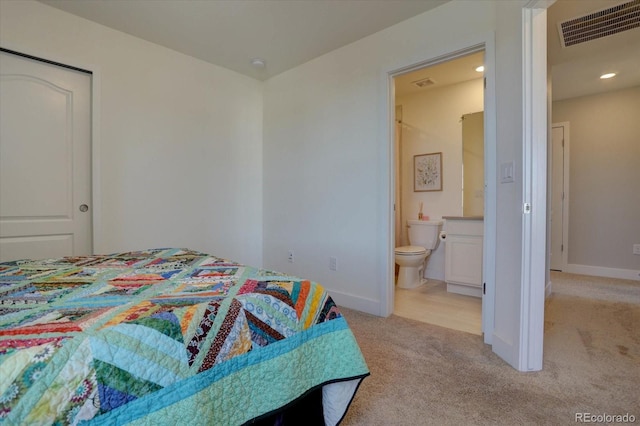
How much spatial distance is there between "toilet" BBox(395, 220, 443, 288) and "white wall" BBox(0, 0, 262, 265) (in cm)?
164

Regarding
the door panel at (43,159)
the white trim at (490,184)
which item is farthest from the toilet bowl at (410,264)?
the door panel at (43,159)

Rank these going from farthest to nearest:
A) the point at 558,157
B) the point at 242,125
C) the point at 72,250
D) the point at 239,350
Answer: the point at 558,157 < the point at 242,125 < the point at 72,250 < the point at 239,350

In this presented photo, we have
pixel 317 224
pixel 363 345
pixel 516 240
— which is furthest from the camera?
pixel 317 224

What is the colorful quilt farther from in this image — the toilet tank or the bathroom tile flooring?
the toilet tank

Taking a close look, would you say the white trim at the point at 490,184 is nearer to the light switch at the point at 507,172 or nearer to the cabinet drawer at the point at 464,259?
the light switch at the point at 507,172

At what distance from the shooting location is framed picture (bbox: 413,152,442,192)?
3.98 m

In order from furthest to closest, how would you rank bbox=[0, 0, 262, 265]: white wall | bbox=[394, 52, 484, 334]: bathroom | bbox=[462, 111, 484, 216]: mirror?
bbox=[462, 111, 484, 216]: mirror
bbox=[394, 52, 484, 334]: bathroom
bbox=[0, 0, 262, 265]: white wall

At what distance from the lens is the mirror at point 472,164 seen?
360 cm

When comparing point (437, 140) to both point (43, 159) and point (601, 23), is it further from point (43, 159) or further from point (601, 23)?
point (43, 159)

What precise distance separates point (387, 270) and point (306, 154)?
141 cm

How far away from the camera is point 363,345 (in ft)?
6.91

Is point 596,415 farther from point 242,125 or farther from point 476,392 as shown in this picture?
point 242,125

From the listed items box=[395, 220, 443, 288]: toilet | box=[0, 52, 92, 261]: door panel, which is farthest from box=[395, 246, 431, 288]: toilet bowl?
box=[0, 52, 92, 261]: door panel

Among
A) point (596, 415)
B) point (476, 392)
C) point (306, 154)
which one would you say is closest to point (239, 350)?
point (476, 392)
